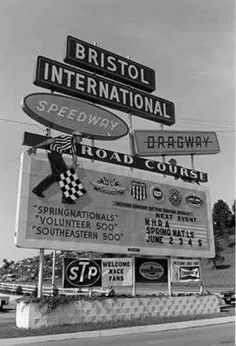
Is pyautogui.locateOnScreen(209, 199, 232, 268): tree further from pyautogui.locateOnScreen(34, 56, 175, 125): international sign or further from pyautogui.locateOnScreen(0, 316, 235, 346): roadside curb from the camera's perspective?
pyautogui.locateOnScreen(0, 316, 235, 346): roadside curb

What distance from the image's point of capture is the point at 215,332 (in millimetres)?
16531

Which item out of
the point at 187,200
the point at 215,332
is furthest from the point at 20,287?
the point at 215,332

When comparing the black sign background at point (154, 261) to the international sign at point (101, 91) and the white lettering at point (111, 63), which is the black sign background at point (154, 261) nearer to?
the international sign at point (101, 91)

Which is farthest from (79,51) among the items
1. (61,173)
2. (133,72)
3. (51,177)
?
(51,177)

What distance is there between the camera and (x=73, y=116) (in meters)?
21.3

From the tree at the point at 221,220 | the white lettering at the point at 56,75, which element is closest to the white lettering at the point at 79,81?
the white lettering at the point at 56,75

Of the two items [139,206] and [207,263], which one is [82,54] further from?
[207,263]

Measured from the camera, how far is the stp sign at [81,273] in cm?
1892

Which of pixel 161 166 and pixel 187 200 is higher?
pixel 161 166

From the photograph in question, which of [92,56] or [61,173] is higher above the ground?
[92,56]

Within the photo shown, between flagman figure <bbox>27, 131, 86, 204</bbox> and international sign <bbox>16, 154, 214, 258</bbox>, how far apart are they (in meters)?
0.20

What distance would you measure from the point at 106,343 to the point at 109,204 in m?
7.60

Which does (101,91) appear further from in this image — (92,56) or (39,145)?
(39,145)

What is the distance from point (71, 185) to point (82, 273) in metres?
3.59
